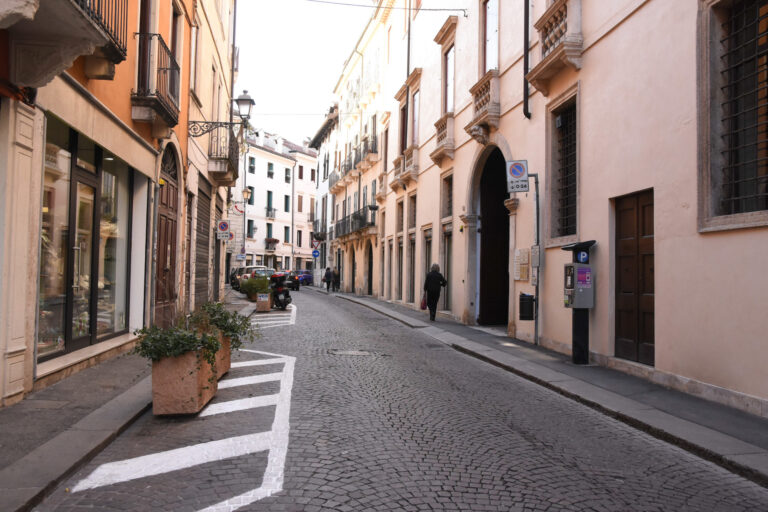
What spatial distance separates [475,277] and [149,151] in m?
9.20

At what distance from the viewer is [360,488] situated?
4027 millimetres

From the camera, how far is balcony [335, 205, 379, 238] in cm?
3168

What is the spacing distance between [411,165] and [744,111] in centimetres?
1699

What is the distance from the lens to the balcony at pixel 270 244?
199ft

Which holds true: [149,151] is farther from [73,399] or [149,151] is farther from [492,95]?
[492,95]

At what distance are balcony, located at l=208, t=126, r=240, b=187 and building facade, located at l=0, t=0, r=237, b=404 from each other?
451cm

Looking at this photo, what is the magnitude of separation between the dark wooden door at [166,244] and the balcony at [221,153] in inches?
184

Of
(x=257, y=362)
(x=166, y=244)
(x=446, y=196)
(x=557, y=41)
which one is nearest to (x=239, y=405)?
(x=257, y=362)

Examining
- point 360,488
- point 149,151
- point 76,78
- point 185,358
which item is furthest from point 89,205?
point 360,488

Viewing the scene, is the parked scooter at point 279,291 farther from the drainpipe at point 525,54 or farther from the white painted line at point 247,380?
the white painted line at point 247,380

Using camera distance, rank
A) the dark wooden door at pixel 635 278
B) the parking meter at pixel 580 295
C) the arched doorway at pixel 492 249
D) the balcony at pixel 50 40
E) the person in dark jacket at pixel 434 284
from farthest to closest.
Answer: the person in dark jacket at pixel 434 284 < the arched doorway at pixel 492 249 < the parking meter at pixel 580 295 < the dark wooden door at pixel 635 278 < the balcony at pixel 50 40

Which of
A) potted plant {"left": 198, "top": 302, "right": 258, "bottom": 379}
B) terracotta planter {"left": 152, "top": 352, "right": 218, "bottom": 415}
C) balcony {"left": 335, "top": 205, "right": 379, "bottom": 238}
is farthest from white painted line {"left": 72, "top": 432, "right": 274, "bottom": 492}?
balcony {"left": 335, "top": 205, "right": 379, "bottom": 238}

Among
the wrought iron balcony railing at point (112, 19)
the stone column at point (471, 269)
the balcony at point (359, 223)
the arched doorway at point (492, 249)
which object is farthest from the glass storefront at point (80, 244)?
the balcony at point (359, 223)

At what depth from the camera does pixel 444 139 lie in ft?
61.8
